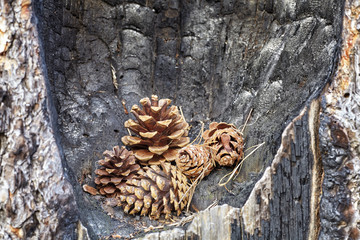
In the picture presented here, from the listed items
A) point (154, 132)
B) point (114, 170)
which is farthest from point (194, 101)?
point (114, 170)

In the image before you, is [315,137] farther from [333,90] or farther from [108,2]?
[108,2]

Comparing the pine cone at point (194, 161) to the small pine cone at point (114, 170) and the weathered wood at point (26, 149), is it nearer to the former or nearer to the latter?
the small pine cone at point (114, 170)

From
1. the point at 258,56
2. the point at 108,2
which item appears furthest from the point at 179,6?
the point at 258,56

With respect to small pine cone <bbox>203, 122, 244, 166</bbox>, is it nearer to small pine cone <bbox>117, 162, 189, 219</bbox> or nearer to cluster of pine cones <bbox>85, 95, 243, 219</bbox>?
cluster of pine cones <bbox>85, 95, 243, 219</bbox>

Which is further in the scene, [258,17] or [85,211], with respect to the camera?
[258,17]

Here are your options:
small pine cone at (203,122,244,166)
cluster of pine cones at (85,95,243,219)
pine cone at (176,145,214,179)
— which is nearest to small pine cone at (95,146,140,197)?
cluster of pine cones at (85,95,243,219)

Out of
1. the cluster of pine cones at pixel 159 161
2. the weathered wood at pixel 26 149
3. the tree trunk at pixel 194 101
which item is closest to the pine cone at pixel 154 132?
the cluster of pine cones at pixel 159 161

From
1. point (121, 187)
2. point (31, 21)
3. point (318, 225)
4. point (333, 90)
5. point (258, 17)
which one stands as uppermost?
point (258, 17)
